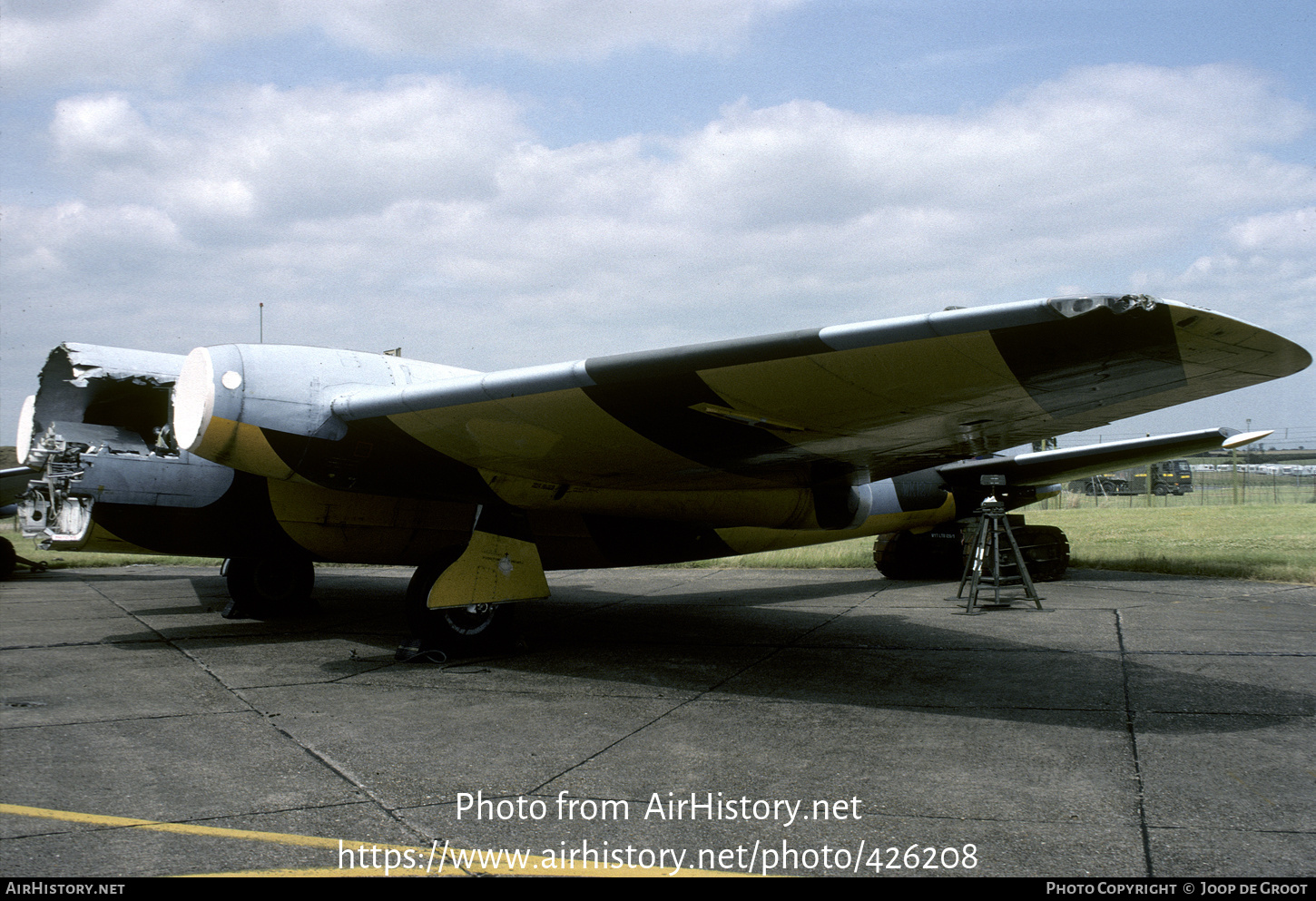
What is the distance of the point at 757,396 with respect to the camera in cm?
490

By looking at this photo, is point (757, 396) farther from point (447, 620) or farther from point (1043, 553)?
point (1043, 553)

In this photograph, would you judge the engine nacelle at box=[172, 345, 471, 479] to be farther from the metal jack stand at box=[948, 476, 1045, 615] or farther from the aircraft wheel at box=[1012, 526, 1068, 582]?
the aircraft wheel at box=[1012, 526, 1068, 582]

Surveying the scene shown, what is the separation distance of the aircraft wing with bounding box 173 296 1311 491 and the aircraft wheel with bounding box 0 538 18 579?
14.2 m

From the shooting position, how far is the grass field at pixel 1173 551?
14281 millimetres

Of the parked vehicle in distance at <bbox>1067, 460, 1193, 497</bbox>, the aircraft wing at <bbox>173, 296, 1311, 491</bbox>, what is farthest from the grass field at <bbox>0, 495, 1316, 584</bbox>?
the parked vehicle in distance at <bbox>1067, 460, 1193, 497</bbox>

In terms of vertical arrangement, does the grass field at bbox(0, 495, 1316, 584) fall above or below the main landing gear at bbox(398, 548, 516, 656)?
below

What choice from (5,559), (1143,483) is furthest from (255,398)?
(1143,483)

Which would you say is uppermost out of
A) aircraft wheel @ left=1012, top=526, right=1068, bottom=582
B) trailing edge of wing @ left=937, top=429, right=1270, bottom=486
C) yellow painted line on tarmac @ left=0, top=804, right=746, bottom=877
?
trailing edge of wing @ left=937, top=429, right=1270, bottom=486

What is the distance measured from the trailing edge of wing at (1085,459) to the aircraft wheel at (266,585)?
9643mm

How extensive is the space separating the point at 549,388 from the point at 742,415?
124cm

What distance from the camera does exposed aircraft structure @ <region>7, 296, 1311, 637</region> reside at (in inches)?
165

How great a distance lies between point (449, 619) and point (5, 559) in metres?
15.4

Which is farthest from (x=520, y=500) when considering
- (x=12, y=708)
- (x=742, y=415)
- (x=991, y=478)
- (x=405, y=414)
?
(x=991, y=478)
